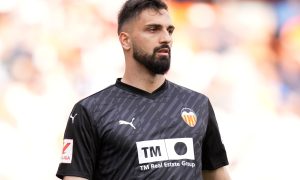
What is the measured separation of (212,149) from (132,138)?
0.41 m

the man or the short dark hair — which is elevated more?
the short dark hair

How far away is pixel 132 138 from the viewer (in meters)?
2.82

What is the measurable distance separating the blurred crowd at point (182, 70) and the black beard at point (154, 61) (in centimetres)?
267

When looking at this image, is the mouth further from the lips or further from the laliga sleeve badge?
the laliga sleeve badge


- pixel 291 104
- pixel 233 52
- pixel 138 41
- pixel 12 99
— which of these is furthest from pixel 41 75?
pixel 138 41

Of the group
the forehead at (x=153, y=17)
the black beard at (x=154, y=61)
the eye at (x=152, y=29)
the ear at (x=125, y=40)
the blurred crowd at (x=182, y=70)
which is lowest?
the blurred crowd at (x=182, y=70)

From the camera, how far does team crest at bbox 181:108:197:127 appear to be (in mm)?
2941

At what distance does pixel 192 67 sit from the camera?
589 cm

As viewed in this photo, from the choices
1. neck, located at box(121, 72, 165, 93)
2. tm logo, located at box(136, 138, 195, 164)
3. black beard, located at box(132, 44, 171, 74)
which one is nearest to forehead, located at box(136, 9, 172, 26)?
black beard, located at box(132, 44, 171, 74)

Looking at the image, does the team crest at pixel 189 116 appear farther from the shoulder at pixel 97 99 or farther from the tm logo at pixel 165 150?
the shoulder at pixel 97 99

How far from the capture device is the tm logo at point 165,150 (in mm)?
2785

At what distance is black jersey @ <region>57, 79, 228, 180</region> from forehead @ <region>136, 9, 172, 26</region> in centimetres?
29

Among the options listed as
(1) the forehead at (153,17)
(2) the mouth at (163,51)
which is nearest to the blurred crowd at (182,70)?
(1) the forehead at (153,17)

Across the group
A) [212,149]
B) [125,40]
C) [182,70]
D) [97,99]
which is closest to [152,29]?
[125,40]
